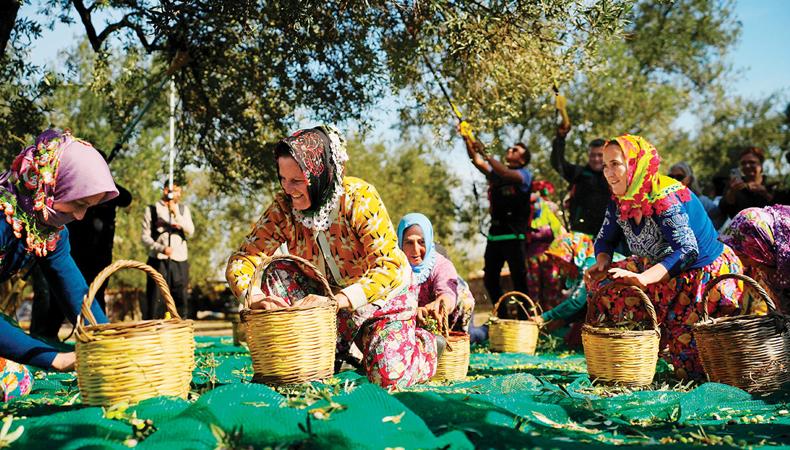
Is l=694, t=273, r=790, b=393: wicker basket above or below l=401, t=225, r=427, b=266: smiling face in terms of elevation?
below

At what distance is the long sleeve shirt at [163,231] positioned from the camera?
34.0 feet

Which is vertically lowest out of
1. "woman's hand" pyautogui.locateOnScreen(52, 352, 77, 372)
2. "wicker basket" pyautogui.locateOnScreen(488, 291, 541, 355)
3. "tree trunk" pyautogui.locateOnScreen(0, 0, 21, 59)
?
"wicker basket" pyautogui.locateOnScreen(488, 291, 541, 355)

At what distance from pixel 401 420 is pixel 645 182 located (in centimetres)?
310

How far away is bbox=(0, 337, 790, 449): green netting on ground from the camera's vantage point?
8.49ft

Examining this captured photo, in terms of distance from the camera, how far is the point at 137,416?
2.95 meters

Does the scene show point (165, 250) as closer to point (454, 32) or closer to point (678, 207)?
point (454, 32)

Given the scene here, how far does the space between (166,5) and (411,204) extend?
19482 mm

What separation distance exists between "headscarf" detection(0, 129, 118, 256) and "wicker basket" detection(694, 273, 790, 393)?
144 inches

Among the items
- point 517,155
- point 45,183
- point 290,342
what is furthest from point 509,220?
point 45,183

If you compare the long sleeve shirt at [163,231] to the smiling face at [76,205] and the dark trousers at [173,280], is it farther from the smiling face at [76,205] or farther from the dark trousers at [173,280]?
the smiling face at [76,205]

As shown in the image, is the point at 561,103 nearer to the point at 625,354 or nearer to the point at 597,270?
the point at 597,270

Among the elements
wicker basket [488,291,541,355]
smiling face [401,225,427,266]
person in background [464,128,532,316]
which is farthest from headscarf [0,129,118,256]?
person in background [464,128,532,316]

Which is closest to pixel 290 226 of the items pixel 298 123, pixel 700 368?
pixel 700 368

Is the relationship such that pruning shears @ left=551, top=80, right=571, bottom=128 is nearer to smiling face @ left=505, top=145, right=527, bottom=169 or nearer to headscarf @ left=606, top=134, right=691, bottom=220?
smiling face @ left=505, top=145, right=527, bottom=169
